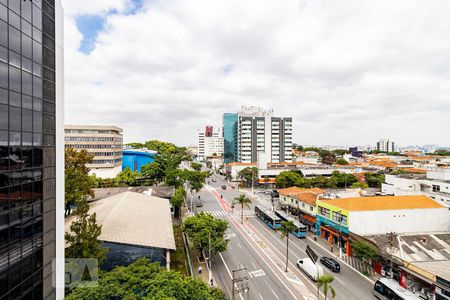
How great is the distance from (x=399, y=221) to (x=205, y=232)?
2804cm

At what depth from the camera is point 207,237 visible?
1319 inches

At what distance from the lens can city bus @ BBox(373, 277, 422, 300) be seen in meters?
23.5

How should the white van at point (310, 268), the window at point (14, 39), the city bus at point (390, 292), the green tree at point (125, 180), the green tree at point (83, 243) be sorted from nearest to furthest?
the window at point (14, 39) → the green tree at point (83, 243) → the city bus at point (390, 292) → the white van at point (310, 268) → the green tree at point (125, 180)

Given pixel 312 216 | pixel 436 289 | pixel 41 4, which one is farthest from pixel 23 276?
pixel 312 216

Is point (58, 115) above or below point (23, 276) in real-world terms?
above

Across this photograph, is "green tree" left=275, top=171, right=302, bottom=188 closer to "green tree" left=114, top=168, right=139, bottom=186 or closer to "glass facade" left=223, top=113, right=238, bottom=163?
"green tree" left=114, top=168, right=139, bottom=186

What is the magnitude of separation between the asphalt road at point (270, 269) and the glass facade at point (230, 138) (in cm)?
9922

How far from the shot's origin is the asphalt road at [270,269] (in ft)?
90.5

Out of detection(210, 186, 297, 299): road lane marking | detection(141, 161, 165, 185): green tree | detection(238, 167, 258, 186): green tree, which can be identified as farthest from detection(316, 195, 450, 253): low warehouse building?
detection(238, 167, 258, 186): green tree

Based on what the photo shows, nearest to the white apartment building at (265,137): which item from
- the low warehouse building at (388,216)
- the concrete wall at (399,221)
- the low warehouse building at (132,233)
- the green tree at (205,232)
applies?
the low warehouse building at (388,216)

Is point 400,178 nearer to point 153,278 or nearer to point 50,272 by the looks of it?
point 153,278

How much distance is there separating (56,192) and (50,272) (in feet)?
18.3

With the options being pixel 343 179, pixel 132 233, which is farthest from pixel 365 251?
pixel 343 179

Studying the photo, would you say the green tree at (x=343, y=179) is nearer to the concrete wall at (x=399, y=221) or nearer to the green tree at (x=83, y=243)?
the concrete wall at (x=399, y=221)
